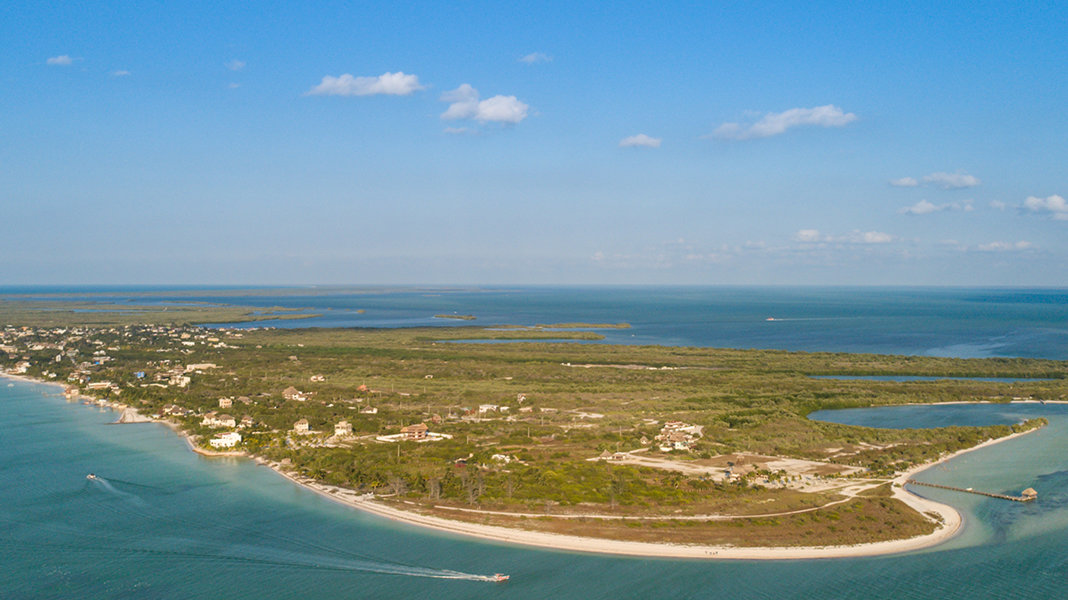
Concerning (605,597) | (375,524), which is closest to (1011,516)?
(605,597)

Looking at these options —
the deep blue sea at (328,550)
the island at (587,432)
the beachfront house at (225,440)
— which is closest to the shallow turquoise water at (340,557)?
the deep blue sea at (328,550)

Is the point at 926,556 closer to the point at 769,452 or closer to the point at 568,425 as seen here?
the point at 769,452

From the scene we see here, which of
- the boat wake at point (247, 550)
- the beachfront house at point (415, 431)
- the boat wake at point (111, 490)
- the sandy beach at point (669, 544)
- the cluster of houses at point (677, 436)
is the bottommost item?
the boat wake at point (247, 550)

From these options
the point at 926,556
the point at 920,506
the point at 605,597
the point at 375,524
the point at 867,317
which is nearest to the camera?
the point at 605,597

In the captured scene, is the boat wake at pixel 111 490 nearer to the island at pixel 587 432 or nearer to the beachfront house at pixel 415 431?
the island at pixel 587 432

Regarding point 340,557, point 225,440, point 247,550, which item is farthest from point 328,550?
point 225,440

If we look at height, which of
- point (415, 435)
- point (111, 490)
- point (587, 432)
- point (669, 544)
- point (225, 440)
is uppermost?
point (587, 432)

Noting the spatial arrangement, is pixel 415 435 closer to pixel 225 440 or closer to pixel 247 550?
pixel 225 440
